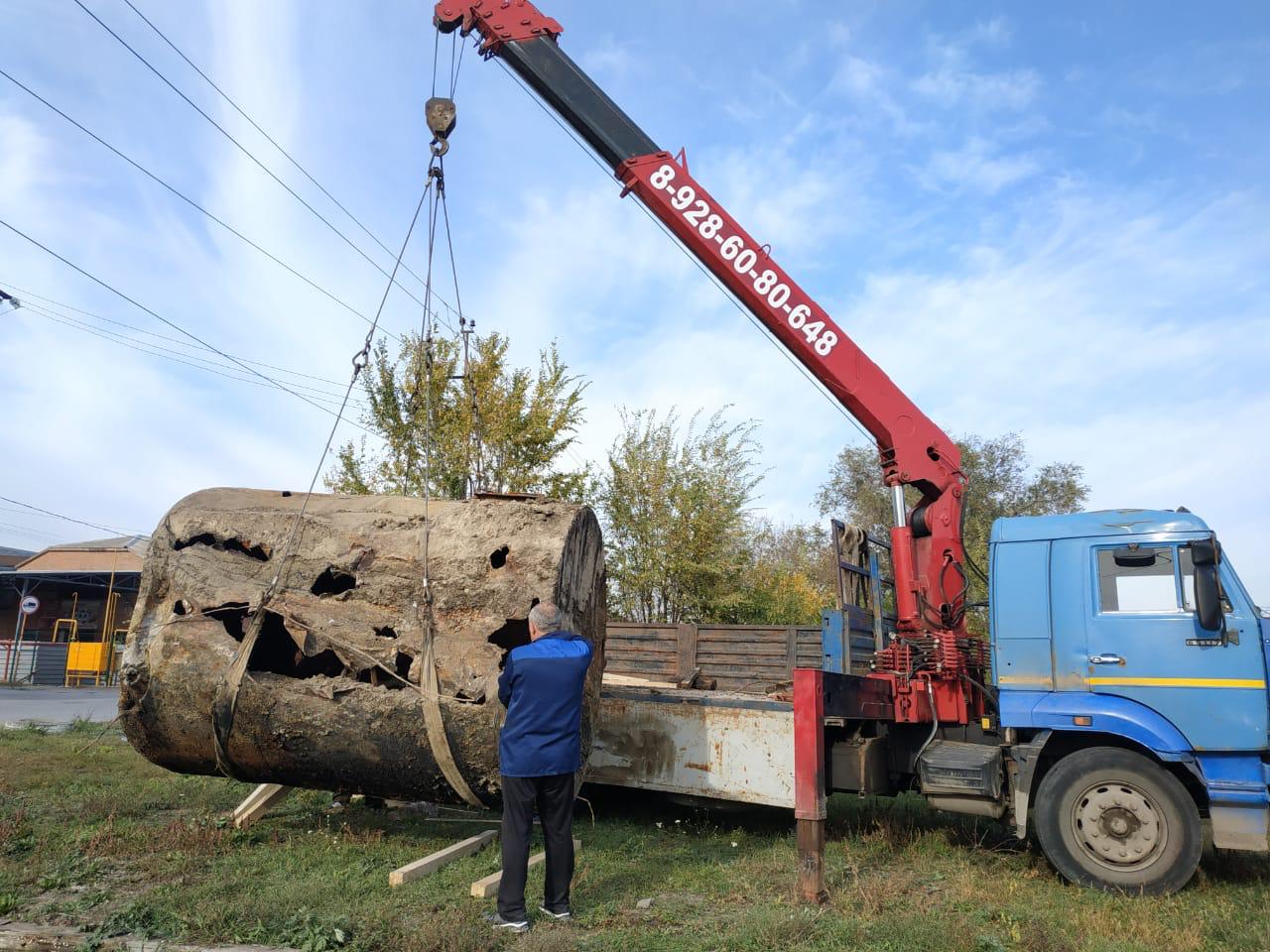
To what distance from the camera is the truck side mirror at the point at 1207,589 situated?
591 centimetres

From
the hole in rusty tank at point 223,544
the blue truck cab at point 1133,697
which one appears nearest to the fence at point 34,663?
the hole in rusty tank at point 223,544

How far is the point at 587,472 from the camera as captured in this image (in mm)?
17594

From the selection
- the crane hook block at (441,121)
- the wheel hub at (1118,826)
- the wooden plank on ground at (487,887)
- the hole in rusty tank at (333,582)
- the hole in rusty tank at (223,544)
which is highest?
the crane hook block at (441,121)

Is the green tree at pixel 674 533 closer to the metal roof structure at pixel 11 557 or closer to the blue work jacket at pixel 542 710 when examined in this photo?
the blue work jacket at pixel 542 710

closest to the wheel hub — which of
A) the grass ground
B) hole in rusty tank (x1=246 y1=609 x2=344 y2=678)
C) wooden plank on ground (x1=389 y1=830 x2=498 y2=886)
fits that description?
the grass ground

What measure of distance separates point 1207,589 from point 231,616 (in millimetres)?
6521

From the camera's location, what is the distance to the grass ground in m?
4.71

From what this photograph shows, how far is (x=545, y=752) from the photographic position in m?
5.07

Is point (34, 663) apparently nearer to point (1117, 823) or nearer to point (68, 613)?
point (68, 613)

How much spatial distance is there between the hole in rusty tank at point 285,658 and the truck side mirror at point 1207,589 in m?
5.71

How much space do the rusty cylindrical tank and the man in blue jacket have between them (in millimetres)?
684

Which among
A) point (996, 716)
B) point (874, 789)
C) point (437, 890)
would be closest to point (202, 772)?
point (437, 890)

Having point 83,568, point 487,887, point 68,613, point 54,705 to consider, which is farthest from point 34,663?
point 487,887

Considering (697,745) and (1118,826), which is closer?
(1118,826)
